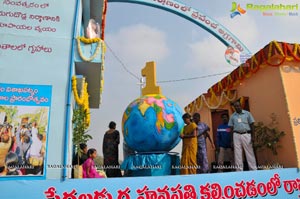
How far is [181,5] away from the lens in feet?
35.5

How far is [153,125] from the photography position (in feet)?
19.0

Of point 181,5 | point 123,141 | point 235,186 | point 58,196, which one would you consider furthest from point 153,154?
point 181,5

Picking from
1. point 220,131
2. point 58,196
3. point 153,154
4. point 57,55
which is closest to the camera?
point 58,196

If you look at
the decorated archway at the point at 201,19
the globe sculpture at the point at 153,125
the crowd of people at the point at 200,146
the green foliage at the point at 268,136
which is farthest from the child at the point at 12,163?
the decorated archway at the point at 201,19

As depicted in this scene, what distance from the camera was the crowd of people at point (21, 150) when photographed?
4504 millimetres

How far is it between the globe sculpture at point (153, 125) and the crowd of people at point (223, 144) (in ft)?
1.05

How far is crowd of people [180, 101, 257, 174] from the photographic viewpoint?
5516 millimetres

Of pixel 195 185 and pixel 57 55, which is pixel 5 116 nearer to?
pixel 57 55

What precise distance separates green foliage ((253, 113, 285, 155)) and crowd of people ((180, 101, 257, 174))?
360mm

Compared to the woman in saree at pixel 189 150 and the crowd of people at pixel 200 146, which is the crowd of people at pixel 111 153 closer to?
the crowd of people at pixel 200 146

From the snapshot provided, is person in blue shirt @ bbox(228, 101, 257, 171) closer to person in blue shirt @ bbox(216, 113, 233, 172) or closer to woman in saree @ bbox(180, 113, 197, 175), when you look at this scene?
person in blue shirt @ bbox(216, 113, 233, 172)

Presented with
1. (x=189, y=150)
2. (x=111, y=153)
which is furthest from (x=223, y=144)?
(x=111, y=153)

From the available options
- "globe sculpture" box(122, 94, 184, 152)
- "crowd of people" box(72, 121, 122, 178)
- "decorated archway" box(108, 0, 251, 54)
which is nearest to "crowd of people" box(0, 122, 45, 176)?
"crowd of people" box(72, 121, 122, 178)

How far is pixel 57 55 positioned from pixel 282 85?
15.9ft
